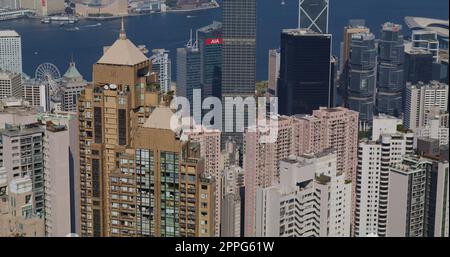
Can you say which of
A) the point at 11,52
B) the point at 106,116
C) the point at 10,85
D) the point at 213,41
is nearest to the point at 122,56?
the point at 106,116

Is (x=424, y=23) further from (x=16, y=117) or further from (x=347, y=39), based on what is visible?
(x=16, y=117)

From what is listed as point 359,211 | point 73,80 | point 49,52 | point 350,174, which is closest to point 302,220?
point 359,211

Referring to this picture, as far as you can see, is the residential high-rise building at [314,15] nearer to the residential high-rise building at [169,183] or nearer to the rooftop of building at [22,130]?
the rooftop of building at [22,130]

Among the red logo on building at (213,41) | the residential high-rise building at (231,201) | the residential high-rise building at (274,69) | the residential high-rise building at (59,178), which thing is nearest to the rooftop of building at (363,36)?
the residential high-rise building at (274,69)

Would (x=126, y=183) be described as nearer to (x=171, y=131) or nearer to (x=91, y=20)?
(x=171, y=131)

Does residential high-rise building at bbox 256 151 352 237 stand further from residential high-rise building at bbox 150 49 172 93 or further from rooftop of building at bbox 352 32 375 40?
rooftop of building at bbox 352 32 375 40
